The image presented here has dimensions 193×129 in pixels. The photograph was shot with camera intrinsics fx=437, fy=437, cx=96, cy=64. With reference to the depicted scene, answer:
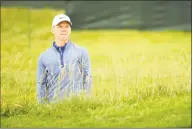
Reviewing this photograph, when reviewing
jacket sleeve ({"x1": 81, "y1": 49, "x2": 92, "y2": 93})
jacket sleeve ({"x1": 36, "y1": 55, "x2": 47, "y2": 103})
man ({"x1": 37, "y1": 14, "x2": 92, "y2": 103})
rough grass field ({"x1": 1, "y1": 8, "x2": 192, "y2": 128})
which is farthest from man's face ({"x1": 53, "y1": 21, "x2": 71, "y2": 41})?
jacket sleeve ({"x1": 36, "y1": 55, "x2": 47, "y2": 103})

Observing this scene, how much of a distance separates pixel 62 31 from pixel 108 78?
0.99 metres

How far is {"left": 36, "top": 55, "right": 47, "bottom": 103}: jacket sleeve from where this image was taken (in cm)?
646

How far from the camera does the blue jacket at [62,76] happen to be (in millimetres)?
6410

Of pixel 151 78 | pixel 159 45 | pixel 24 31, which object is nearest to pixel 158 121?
pixel 151 78

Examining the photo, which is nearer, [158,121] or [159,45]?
[158,121]

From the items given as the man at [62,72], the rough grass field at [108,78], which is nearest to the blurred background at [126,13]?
the rough grass field at [108,78]

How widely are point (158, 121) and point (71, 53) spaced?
161cm

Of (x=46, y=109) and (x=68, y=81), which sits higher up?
(x=68, y=81)

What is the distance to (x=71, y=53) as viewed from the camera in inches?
255

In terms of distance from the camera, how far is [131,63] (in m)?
6.64

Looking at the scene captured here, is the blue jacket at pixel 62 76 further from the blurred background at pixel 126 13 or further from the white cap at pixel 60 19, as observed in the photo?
the blurred background at pixel 126 13

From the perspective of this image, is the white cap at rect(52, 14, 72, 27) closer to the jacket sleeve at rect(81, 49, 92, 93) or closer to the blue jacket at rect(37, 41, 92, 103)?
the blue jacket at rect(37, 41, 92, 103)

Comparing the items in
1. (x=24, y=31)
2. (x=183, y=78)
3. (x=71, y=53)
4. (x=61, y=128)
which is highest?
(x=24, y=31)

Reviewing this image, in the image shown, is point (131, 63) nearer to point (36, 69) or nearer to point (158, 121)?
point (158, 121)
